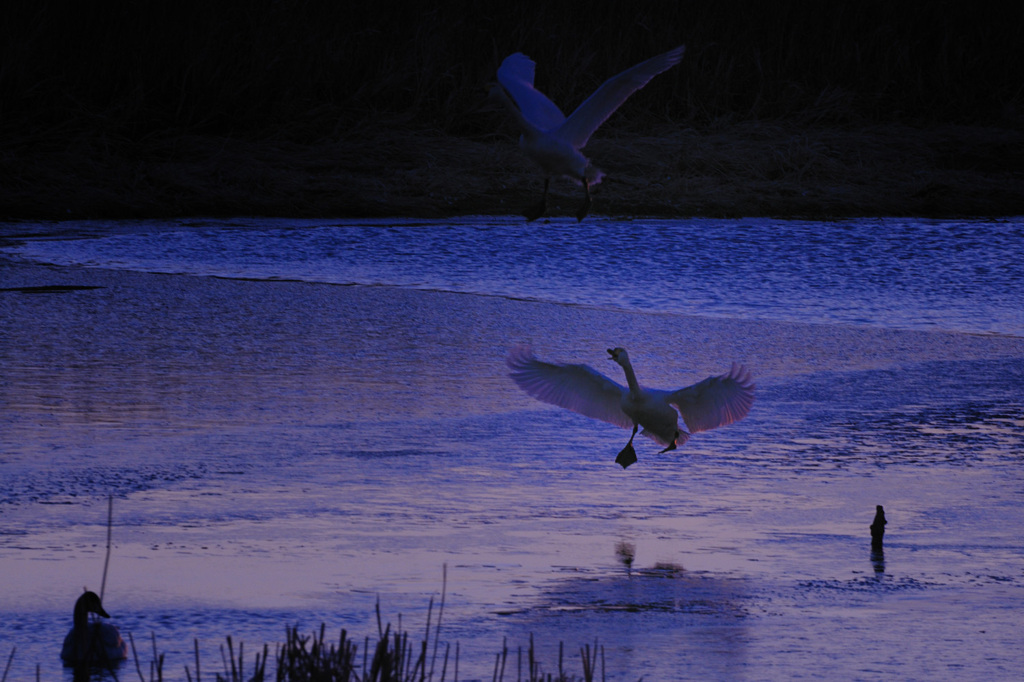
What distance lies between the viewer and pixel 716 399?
6961mm

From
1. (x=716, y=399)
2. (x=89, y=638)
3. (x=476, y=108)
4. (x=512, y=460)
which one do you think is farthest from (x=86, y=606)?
(x=476, y=108)

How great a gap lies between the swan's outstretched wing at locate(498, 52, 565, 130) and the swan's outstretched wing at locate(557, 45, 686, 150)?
7.5 inches

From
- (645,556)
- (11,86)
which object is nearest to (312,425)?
(645,556)

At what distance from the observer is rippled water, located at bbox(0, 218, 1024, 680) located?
16.4 feet

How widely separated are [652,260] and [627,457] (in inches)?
262

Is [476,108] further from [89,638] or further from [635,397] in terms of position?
[89,638]

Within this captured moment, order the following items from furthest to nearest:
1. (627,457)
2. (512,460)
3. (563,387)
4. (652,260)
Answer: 1. (652,260)
2. (563,387)
3. (512,460)
4. (627,457)

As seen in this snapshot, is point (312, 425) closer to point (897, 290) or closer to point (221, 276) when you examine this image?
point (221, 276)

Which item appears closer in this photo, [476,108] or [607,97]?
[607,97]

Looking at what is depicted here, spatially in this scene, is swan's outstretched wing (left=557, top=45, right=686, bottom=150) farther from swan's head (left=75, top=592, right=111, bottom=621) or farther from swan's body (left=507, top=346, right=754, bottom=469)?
swan's head (left=75, top=592, right=111, bottom=621)

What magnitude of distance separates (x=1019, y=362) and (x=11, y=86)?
12.3m

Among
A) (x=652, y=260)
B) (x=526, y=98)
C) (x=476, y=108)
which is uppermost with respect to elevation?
(x=476, y=108)

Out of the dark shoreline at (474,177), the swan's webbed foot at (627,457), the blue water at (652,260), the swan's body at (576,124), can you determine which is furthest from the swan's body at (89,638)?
the dark shoreline at (474,177)

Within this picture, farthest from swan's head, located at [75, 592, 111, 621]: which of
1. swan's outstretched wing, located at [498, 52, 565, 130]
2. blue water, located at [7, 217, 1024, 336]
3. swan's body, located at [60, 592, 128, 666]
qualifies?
blue water, located at [7, 217, 1024, 336]
